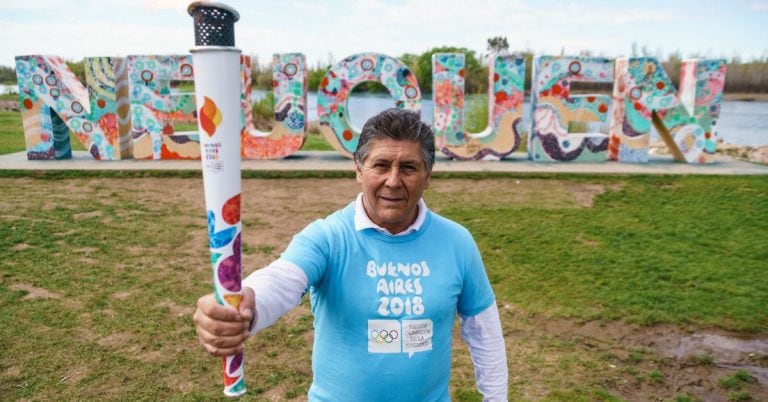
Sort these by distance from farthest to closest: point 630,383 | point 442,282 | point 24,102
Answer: point 24,102
point 630,383
point 442,282

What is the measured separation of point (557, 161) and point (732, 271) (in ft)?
20.4

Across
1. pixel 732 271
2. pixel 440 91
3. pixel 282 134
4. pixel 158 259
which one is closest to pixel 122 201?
pixel 158 259

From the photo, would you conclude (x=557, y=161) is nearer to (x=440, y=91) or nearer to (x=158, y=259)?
(x=440, y=91)

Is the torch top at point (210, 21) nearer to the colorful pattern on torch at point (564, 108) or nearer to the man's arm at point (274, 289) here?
the man's arm at point (274, 289)

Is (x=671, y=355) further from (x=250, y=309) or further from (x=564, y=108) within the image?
(x=564, y=108)

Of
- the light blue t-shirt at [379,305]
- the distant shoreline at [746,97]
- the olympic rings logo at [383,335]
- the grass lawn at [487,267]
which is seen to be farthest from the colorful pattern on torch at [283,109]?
the distant shoreline at [746,97]

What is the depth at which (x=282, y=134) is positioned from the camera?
11.5 metres

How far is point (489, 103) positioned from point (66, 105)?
850cm

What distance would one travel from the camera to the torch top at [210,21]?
1312mm

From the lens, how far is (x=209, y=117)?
1.37 metres

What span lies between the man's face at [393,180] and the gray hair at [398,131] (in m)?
0.02

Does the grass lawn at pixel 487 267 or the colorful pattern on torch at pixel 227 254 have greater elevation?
the colorful pattern on torch at pixel 227 254

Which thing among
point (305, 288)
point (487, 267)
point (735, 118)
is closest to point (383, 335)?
point (305, 288)

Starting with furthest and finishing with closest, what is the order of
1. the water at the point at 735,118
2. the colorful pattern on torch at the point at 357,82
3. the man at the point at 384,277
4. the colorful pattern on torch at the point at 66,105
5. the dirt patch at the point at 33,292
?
the water at the point at 735,118
the colorful pattern on torch at the point at 357,82
the colorful pattern on torch at the point at 66,105
the dirt patch at the point at 33,292
the man at the point at 384,277
